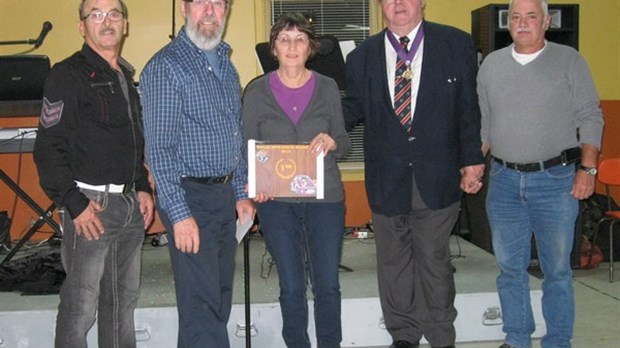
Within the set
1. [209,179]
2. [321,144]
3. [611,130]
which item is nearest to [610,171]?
[611,130]

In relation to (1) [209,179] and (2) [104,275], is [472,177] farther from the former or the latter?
(2) [104,275]

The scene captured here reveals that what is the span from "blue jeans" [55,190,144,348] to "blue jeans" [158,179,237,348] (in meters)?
0.23

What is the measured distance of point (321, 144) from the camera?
311 cm

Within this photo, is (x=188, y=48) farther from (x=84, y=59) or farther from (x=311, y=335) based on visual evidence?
(x=311, y=335)

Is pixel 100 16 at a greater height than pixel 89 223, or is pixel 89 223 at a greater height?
pixel 100 16

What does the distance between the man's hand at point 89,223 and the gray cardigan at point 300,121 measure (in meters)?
0.74

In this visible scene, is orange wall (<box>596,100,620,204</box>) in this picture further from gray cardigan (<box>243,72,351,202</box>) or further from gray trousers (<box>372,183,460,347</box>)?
gray cardigan (<box>243,72,351,202</box>)

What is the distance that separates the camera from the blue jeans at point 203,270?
110 inches

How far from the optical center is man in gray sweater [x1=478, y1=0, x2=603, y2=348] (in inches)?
133

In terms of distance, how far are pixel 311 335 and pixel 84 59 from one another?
1936 mm

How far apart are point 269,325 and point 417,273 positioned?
0.93m

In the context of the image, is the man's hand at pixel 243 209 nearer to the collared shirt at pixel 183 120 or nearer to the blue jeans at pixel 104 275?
the collared shirt at pixel 183 120

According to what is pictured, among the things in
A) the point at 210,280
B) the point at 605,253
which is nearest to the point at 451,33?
the point at 210,280

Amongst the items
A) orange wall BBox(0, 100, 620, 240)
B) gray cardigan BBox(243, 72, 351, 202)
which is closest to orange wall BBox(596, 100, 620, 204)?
orange wall BBox(0, 100, 620, 240)
